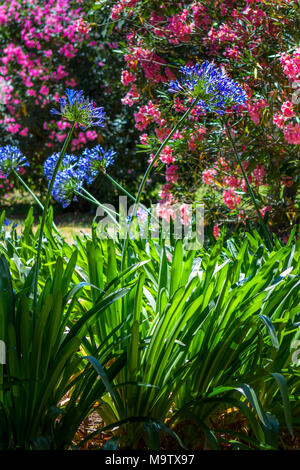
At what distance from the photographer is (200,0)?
3.96m

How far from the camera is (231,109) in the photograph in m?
3.60

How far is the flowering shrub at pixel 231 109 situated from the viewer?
3736 mm

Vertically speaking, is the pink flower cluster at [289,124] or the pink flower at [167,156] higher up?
the pink flower cluster at [289,124]

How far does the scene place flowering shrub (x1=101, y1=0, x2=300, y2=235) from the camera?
12.3 ft

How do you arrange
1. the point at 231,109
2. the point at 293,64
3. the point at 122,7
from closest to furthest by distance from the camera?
the point at 293,64 → the point at 231,109 → the point at 122,7

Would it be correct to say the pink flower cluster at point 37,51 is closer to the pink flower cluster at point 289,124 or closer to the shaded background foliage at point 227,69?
the shaded background foliage at point 227,69

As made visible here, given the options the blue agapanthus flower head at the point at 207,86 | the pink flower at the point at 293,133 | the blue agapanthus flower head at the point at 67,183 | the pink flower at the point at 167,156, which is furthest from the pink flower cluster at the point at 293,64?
the blue agapanthus flower head at the point at 207,86

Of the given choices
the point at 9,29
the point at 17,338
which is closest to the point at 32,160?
the point at 9,29

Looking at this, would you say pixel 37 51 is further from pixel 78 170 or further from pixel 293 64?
pixel 78 170

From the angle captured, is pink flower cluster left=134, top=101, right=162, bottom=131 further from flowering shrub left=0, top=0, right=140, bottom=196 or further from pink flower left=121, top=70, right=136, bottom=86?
flowering shrub left=0, top=0, right=140, bottom=196

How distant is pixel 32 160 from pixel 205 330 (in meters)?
7.42

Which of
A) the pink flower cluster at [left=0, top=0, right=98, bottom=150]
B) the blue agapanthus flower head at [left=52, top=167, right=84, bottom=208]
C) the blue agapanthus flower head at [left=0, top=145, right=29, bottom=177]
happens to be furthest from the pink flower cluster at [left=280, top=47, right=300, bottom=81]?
the pink flower cluster at [left=0, top=0, right=98, bottom=150]

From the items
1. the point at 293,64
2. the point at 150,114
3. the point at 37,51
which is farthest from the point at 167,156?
the point at 37,51
